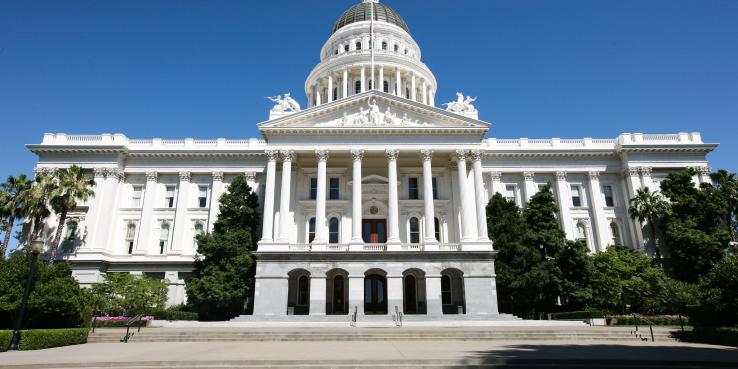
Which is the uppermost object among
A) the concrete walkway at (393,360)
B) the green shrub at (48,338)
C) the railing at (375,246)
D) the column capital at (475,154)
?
the column capital at (475,154)

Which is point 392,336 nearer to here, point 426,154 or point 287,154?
point 426,154

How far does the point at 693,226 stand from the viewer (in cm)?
3494

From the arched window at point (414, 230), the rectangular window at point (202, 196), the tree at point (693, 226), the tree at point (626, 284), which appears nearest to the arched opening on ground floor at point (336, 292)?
the arched window at point (414, 230)

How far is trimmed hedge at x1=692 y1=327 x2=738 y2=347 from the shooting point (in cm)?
1698

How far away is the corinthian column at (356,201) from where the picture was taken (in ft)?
107

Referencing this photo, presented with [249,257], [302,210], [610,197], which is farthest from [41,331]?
[610,197]

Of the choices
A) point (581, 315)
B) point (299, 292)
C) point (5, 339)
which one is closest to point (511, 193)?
point (581, 315)

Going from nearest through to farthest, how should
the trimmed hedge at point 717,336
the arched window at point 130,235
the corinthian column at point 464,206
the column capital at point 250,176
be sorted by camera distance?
the trimmed hedge at point 717,336 < the corinthian column at point 464,206 < the arched window at point 130,235 < the column capital at point 250,176

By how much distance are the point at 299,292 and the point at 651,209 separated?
30162 millimetres

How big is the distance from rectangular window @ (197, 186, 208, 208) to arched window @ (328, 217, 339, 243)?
12491 millimetres

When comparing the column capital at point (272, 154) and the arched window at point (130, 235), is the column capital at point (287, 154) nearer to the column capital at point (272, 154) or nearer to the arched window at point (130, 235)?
the column capital at point (272, 154)

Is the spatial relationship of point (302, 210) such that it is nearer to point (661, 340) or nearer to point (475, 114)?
point (475, 114)

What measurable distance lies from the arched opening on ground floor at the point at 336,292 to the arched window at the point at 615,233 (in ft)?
81.4

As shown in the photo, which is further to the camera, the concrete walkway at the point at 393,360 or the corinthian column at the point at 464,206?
the corinthian column at the point at 464,206
